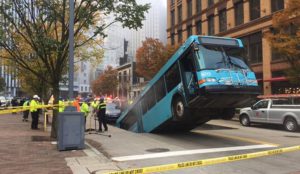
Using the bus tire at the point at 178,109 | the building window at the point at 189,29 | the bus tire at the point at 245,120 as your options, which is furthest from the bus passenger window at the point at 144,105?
the building window at the point at 189,29

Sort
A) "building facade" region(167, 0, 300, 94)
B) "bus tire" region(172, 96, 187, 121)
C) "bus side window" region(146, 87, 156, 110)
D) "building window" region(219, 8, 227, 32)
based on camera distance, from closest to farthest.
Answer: "bus tire" region(172, 96, 187, 121)
"bus side window" region(146, 87, 156, 110)
"building facade" region(167, 0, 300, 94)
"building window" region(219, 8, 227, 32)

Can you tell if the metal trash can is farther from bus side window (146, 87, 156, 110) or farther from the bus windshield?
bus side window (146, 87, 156, 110)

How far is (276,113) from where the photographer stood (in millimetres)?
20078

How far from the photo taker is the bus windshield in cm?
1285

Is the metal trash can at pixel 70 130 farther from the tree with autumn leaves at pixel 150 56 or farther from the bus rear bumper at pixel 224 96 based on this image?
the tree with autumn leaves at pixel 150 56

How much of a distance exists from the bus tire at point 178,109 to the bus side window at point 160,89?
974 millimetres

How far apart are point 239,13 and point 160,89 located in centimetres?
2416

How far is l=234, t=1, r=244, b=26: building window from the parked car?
16346 millimetres

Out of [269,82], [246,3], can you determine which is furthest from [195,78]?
[246,3]

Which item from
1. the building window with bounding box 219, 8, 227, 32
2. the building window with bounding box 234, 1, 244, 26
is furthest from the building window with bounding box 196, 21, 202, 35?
the building window with bounding box 234, 1, 244, 26

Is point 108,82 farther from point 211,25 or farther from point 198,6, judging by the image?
point 211,25

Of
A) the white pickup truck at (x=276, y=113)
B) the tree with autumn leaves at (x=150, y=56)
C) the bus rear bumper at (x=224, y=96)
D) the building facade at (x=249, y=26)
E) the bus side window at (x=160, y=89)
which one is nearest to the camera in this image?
the bus rear bumper at (x=224, y=96)

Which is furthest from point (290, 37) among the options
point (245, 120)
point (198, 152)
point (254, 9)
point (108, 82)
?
point (108, 82)

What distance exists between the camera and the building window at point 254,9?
112 feet
